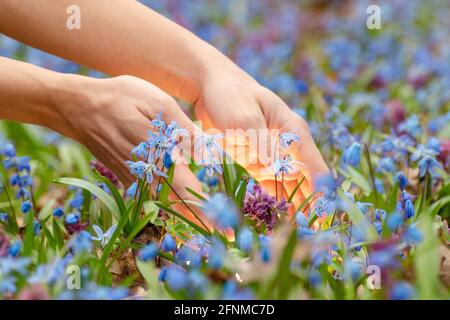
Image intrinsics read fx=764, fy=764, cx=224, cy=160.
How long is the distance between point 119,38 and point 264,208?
3.40 feet

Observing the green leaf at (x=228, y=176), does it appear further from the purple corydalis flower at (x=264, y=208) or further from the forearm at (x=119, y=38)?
the forearm at (x=119, y=38)

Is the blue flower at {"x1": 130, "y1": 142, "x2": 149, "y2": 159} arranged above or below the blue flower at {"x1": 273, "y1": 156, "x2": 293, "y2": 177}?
above

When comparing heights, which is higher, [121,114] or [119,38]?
[119,38]

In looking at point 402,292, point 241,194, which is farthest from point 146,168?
point 402,292

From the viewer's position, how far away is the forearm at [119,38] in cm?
276

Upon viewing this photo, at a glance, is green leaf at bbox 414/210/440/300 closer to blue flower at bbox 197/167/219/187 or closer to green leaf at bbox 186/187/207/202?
green leaf at bbox 186/187/207/202

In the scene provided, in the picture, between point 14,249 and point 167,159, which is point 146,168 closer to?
point 167,159

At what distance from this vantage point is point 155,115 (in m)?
2.37

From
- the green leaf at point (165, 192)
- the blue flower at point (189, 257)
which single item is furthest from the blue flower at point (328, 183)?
the green leaf at point (165, 192)

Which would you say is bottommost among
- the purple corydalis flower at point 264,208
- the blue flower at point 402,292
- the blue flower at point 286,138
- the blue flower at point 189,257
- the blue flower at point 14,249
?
the blue flower at point 402,292

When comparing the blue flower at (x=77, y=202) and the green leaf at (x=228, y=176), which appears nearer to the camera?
the green leaf at (x=228, y=176)

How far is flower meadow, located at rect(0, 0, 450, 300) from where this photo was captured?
1.71 meters

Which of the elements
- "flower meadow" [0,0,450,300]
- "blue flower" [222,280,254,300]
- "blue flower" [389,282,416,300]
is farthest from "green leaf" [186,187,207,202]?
"blue flower" [389,282,416,300]
